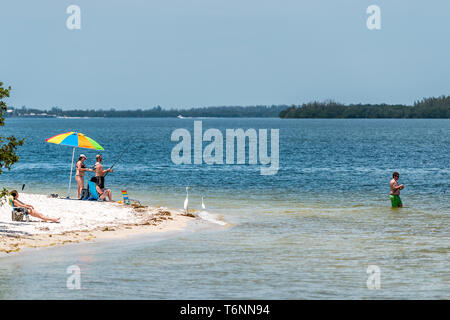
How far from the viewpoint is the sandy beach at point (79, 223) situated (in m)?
19.7

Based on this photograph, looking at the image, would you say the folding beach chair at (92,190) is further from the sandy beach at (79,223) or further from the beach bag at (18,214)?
the beach bag at (18,214)

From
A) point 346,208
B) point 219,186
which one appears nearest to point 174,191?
point 219,186

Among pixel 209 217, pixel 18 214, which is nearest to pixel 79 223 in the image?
pixel 18 214

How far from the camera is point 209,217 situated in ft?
87.8

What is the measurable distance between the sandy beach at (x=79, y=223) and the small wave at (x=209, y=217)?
0.76 meters

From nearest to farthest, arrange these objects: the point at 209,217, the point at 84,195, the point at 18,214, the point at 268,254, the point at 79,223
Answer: the point at 268,254
the point at 18,214
the point at 79,223
the point at 209,217
the point at 84,195

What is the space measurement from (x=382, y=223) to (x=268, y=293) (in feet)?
39.2

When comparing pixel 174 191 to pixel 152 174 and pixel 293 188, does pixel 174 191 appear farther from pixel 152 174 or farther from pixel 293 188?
pixel 152 174

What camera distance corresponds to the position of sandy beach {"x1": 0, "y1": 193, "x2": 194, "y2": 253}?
64.6 ft

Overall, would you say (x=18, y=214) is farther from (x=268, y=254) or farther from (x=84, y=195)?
(x=268, y=254)

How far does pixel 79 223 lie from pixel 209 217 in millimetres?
6064

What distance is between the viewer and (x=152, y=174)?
5122 centimetres

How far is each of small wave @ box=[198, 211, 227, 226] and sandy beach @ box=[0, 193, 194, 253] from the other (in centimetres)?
76

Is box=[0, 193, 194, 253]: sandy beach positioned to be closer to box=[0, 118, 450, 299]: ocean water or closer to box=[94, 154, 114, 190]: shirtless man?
box=[0, 118, 450, 299]: ocean water
